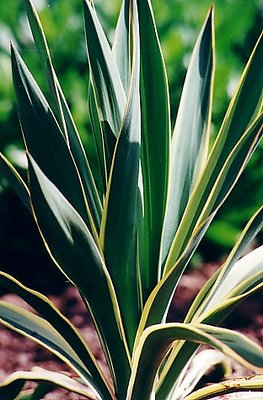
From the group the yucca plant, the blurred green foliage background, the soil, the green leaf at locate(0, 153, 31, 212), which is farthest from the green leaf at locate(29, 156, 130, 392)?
the blurred green foliage background

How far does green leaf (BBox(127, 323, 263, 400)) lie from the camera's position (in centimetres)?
112

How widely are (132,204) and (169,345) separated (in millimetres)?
269

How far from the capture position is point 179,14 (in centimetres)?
223

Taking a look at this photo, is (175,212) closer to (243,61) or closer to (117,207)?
(117,207)

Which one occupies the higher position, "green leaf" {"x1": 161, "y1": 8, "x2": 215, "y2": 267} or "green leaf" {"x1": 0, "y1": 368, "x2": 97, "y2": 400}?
"green leaf" {"x1": 161, "y1": 8, "x2": 215, "y2": 267}

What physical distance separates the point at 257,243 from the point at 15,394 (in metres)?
1.02

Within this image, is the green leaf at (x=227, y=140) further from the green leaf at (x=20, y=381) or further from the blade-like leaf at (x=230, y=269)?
the green leaf at (x=20, y=381)

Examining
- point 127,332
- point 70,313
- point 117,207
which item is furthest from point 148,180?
point 70,313

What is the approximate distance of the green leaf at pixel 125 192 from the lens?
4.61ft

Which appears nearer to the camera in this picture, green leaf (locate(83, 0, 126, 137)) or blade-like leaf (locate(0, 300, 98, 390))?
blade-like leaf (locate(0, 300, 98, 390))

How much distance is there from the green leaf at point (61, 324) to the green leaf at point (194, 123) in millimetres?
352

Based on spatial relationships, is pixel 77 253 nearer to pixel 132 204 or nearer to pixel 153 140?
pixel 132 204

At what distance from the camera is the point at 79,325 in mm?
2090

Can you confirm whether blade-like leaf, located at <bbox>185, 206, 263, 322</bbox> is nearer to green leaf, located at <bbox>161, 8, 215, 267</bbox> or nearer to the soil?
green leaf, located at <bbox>161, 8, 215, 267</bbox>
